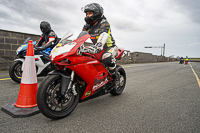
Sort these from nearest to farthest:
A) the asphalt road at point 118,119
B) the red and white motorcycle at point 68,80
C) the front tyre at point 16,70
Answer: the asphalt road at point 118,119, the red and white motorcycle at point 68,80, the front tyre at point 16,70

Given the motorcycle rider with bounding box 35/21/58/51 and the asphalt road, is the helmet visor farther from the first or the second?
the motorcycle rider with bounding box 35/21/58/51

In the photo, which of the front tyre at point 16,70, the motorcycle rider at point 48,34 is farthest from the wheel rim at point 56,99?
the motorcycle rider at point 48,34

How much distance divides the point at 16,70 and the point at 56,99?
3024mm

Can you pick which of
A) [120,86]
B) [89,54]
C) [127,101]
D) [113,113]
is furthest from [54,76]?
[120,86]

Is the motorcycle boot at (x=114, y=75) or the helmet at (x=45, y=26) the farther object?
the helmet at (x=45, y=26)

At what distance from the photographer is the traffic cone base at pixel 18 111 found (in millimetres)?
2219

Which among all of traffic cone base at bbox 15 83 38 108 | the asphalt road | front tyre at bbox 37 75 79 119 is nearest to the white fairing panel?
front tyre at bbox 37 75 79 119

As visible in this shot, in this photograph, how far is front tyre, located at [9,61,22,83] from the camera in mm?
4414

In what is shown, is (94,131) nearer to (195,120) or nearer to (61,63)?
(61,63)

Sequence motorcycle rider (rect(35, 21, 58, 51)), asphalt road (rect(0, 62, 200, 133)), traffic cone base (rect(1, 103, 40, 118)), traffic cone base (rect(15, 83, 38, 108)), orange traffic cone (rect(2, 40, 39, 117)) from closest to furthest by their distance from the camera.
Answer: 1. asphalt road (rect(0, 62, 200, 133))
2. traffic cone base (rect(1, 103, 40, 118))
3. orange traffic cone (rect(2, 40, 39, 117))
4. traffic cone base (rect(15, 83, 38, 108))
5. motorcycle rider (rect(35, 21, 58, 51))

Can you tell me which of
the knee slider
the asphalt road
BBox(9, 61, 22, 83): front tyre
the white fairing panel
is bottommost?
the asphalt road

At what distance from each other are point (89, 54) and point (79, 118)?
39.7 inches

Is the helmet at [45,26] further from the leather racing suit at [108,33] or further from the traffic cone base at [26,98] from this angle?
the traffic cone base at [26,98]

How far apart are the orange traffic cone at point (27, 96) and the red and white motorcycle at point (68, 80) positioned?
0.45 meters
